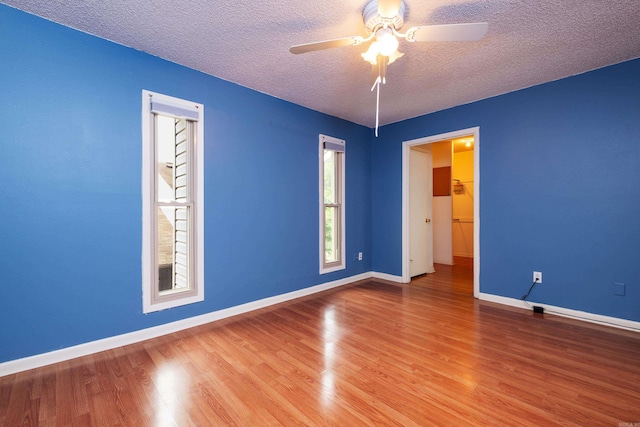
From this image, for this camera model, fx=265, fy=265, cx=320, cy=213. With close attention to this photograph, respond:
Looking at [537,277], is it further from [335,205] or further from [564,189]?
[335,205]

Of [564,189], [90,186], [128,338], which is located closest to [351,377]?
[128,338]

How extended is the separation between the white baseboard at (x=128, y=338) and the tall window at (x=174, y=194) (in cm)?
21

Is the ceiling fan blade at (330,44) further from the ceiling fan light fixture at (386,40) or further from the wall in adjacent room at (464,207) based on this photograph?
the wall in adjacent room at (464,207)

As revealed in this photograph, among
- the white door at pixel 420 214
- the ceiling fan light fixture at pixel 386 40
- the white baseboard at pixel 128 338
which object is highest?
the ceiling fan light fixture at pixel 386 40

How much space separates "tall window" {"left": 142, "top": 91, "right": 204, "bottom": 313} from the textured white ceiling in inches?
21.3

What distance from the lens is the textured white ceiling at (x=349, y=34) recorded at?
1.90m

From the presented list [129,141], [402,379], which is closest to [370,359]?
[402,379]

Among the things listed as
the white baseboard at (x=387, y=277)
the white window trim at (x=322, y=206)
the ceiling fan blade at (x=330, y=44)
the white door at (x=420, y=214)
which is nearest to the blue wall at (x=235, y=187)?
the white window trim at (x=322, y=206)

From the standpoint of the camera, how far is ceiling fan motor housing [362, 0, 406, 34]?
1.79m

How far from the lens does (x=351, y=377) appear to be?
188 cm

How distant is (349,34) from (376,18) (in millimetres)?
424

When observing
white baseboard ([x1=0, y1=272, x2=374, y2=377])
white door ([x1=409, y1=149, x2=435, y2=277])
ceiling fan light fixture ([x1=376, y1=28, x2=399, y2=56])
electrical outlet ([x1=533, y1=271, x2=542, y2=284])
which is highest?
ceiling fan light fixture ([x1=376, y1=28, x2=399, y2=56])

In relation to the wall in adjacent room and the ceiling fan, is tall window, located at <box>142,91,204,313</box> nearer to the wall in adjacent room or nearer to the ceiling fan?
the ceiling fan

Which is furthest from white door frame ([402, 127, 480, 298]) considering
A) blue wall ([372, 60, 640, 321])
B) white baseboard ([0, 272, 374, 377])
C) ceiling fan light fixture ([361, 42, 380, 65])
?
ceiling fan light fixture ([361, 42, 380, 65])
